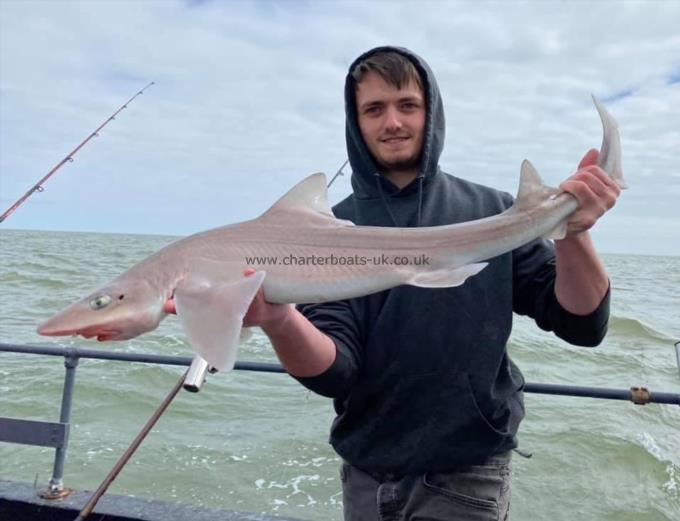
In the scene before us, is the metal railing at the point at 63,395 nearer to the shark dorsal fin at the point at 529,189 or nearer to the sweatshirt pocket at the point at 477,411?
the sweatshirt pocket at the point at 477,411

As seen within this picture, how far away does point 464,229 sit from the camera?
2.18 metres

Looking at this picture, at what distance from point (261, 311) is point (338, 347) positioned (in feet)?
1.30

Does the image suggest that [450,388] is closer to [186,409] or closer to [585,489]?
[585,489]

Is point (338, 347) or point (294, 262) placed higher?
point (294, 262)

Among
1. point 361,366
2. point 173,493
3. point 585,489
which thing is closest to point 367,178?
point 361,366

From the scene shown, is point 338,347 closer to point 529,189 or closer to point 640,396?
point 529,189

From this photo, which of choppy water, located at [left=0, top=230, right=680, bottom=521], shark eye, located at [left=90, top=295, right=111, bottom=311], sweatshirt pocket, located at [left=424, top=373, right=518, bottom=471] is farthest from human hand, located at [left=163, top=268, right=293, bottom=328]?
choppy water, located at [left=0, top=230, right=680, bottom=521]

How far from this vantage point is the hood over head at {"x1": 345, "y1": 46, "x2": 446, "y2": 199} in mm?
2586

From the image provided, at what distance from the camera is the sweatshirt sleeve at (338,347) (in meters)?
2.20

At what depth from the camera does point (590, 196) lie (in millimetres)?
2133

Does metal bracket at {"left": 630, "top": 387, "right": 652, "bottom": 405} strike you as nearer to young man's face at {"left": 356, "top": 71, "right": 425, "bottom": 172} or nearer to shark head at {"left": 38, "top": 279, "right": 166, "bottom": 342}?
young man's face at {"left": 356, "top": 71, "right": 425, "bottom": 172}

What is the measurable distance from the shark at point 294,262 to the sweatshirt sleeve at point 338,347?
0.25 m

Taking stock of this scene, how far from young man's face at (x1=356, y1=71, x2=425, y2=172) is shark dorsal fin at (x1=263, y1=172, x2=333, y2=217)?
0.39m

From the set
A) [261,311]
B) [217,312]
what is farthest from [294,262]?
[217,312]
